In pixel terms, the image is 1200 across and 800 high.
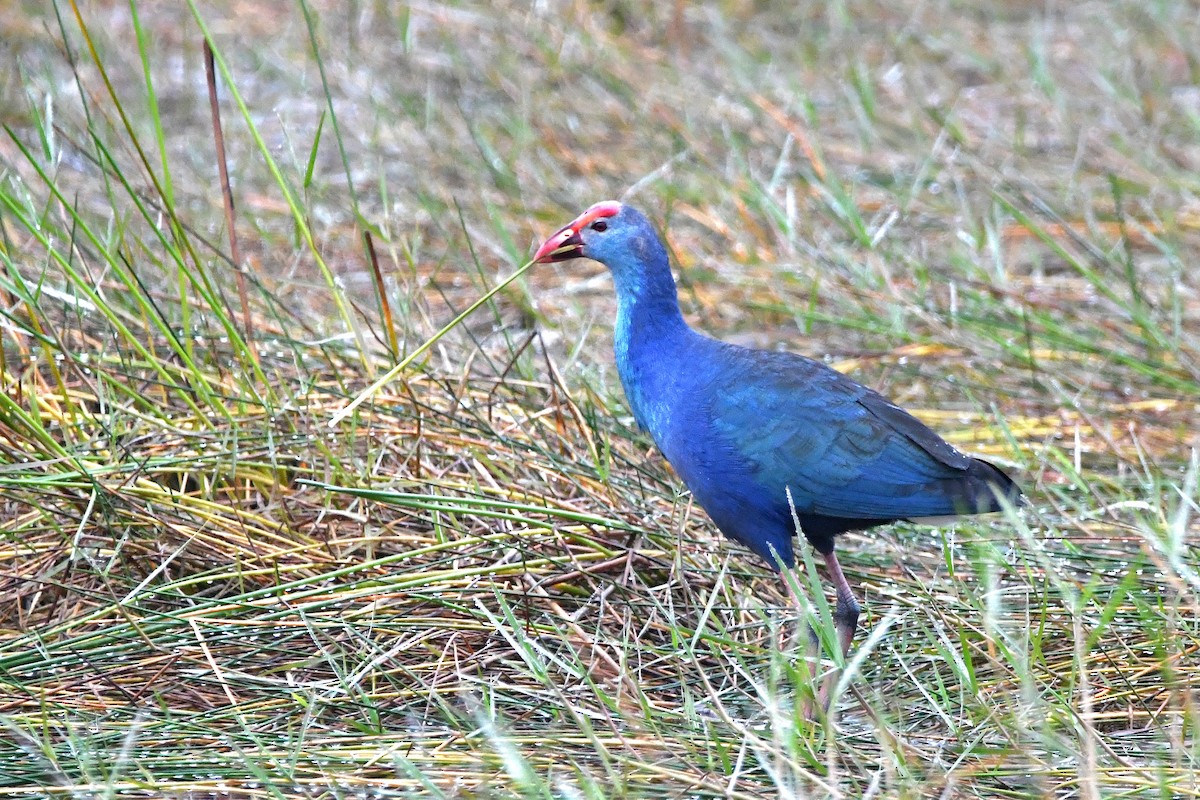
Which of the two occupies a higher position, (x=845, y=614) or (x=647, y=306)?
(x=647, y=306)

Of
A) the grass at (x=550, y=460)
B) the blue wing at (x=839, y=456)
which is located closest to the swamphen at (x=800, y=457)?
the blue wing at (x=839, y=456)

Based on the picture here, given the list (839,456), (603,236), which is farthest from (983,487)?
(603,236)

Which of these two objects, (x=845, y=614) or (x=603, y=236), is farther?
(x=603, y=236)

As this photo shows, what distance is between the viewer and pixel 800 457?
2293 mm

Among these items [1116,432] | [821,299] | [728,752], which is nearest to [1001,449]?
[1116,432]

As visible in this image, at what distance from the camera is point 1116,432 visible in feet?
10.4

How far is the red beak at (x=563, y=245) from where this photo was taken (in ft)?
8.48

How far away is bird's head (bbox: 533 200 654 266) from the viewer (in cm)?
252

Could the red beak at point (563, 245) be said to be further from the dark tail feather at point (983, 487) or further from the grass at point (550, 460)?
the dark tail feather at point (983, 487)

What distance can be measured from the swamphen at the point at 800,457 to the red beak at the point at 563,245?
0.31 metres

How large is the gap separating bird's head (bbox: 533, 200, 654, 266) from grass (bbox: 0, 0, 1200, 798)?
22 cm

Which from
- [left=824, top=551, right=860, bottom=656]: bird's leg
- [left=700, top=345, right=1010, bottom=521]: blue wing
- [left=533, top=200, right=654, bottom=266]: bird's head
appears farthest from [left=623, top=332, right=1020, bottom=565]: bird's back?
[left=533, top=200, right=654, bottom=266]: bird's head

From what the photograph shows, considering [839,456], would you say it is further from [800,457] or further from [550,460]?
[550,460]

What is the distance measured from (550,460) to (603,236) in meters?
0.41
